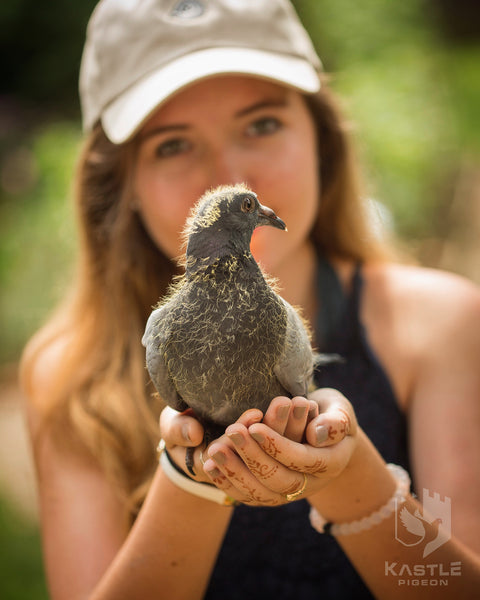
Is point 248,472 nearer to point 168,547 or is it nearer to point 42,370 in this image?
point 168,547

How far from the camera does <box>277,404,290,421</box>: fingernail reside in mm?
1281

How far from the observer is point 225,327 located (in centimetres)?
131

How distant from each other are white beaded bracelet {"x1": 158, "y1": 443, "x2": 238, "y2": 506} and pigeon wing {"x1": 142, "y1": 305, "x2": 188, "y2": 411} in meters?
0.28

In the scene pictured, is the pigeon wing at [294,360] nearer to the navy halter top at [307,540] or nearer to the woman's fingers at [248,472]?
the woman's fingers at [248,472]

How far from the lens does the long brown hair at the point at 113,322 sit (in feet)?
7.53

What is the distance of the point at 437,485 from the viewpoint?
7.18 feet

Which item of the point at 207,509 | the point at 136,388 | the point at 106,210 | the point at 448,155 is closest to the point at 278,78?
the point at 106,210

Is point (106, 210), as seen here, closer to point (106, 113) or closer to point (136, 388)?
point (106, 113)

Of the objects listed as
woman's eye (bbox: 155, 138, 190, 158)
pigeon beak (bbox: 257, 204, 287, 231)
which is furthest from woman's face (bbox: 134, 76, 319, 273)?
pigeon beak (bbox: 257, 204, 287, 231)

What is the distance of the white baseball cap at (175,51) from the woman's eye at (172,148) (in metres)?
0.17

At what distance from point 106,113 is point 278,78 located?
65cm

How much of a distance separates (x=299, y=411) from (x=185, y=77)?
1238 mm

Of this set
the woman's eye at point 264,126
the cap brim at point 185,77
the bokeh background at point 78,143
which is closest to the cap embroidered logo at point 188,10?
the cap brim at point 185,77

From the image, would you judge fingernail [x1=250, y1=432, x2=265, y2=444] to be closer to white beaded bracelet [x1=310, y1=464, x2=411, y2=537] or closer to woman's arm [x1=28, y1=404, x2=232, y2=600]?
woman's arm [x1=28, y1=404, x2=232, y2=600]
